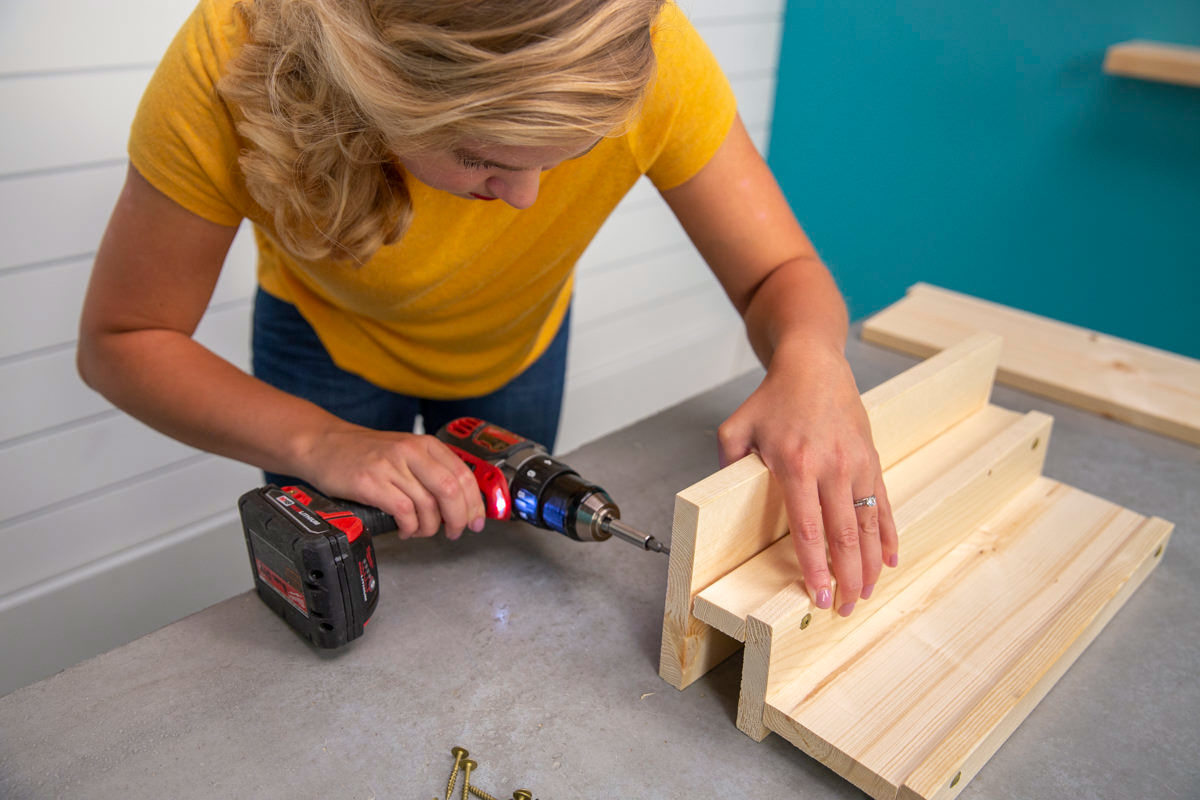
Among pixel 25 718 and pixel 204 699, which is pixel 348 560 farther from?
pixel 25 718

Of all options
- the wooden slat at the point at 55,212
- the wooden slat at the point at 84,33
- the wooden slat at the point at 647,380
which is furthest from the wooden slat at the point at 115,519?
the wooden slat at the point at 647,380

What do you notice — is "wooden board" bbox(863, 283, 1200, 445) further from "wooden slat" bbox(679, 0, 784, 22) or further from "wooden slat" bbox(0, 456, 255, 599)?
"wooden slat" bbox(0, 456, 255, 599)

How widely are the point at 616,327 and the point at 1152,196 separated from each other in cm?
157

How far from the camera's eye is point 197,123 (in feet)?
3.21

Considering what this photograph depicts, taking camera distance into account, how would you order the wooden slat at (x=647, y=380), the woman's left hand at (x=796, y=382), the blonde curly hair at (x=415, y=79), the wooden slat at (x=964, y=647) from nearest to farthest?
the blonde curly hair at (x=415, y=79), the wooden slat at (x=964, y=647), the woman's left hand at (x=796, y=382), the wooden slat at (x=647, y=380)

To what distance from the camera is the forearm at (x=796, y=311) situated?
1154 millimetres

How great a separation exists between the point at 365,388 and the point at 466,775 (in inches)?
29.6

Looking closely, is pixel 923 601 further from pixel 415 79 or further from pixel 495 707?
pixel 415 79

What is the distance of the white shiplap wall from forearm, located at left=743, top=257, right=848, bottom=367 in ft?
4.41

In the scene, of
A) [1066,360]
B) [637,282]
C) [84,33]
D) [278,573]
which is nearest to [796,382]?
[278,573]

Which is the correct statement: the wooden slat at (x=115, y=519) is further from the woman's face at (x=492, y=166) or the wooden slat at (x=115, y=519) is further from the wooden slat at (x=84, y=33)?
the woman's face at (x=492, y=166)

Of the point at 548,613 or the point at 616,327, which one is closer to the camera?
the point at 548,613

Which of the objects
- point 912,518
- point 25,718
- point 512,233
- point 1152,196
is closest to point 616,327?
point 1152,196

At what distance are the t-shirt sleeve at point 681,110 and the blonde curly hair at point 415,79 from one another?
252 millimetres
